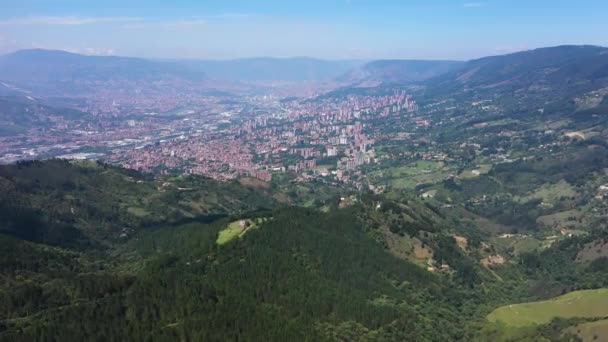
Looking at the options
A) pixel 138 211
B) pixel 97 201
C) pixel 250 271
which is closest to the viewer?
pixel 250 271

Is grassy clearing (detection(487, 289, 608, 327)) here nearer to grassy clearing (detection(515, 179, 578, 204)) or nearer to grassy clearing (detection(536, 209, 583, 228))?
grassy clearing (detection(536, 209, 583, 228))

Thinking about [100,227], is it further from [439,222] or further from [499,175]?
[499,175]

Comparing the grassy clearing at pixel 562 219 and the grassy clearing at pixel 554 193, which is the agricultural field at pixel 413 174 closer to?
the grassy clearing at pixel 554 193

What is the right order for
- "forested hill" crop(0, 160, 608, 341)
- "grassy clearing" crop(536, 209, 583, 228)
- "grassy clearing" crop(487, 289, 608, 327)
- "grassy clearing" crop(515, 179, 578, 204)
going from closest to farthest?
"forested hill" crop(0, 160, 608, 341), "grassy clearing" crop(487, 289, 608, 327), "grassy clearing" crop(536, 209, 583, 228), "grassy clearing" crop(515, 179, 578, 204)

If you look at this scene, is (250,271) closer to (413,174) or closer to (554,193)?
(554,193)

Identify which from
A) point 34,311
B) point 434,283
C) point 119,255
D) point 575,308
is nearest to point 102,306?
point 34,311

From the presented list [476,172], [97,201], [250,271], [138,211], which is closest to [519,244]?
[476,172]

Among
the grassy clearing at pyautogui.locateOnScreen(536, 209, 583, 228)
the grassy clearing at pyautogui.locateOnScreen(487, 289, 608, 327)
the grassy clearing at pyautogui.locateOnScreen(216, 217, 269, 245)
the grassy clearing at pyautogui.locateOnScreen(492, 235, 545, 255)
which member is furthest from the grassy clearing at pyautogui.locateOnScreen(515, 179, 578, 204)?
the grassy clearing at pyautogui.locateOnScreen(216, 217, 269, 245)
